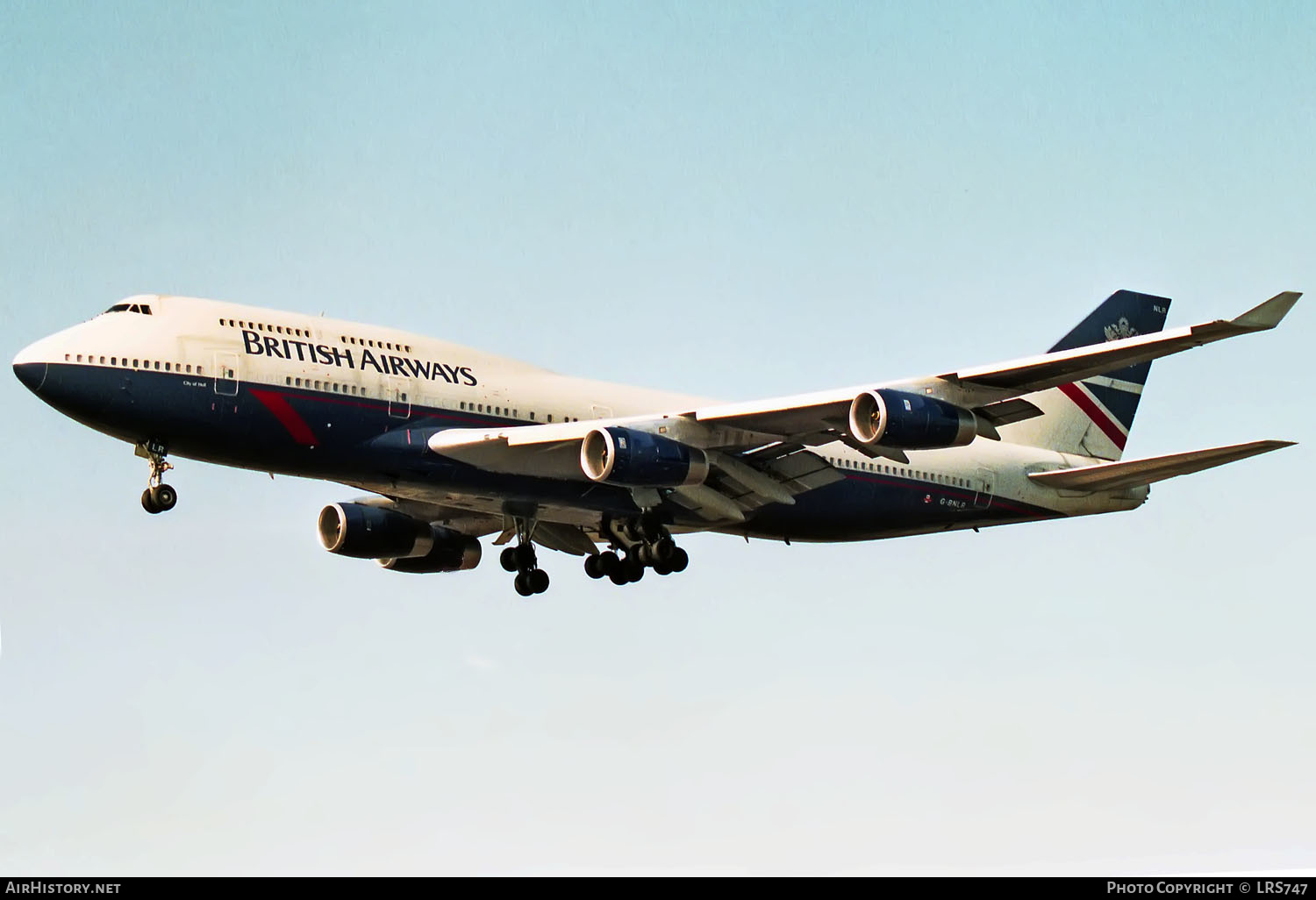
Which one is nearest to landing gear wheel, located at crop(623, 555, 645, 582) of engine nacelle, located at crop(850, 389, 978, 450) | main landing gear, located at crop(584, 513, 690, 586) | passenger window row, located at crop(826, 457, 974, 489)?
main landing gear, located at crop(584, 513, 690, 586)

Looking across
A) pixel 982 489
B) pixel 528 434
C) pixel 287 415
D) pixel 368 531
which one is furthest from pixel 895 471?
pixel 287 415

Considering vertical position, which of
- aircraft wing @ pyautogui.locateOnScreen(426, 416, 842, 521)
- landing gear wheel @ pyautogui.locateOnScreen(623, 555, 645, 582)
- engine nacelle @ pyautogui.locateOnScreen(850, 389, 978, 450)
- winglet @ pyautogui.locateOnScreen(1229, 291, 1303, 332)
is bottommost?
winglet @ pyautogui.locateOnScreen(1229, 291, 1303, 332)

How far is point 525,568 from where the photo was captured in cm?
4328

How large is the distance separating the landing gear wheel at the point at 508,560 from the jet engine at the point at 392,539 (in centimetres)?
182

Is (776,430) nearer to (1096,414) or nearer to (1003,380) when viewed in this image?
(1003,380)

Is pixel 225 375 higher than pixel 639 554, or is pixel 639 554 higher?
pixel 225 375

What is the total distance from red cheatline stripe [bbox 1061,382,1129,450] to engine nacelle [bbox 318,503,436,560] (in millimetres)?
18085

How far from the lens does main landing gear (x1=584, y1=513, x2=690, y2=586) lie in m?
41.0

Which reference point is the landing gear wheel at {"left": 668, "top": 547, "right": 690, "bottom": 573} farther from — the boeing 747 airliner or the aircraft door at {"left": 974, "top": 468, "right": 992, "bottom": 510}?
the aircraft door at {"left": 974, "top": 468, "right": 992, "bottom": 510}

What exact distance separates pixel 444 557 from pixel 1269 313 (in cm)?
2204

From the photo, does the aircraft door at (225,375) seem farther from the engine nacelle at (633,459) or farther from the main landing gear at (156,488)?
the engine nacelle at (633,459)
